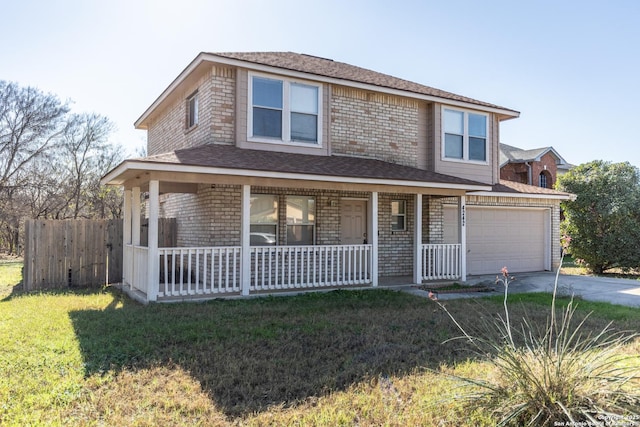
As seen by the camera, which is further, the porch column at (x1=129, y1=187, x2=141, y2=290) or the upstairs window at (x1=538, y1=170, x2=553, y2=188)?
the upstairs window at (x1=538, y1=170, x2=553, y2=188)

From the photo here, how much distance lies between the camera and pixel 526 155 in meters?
30.8

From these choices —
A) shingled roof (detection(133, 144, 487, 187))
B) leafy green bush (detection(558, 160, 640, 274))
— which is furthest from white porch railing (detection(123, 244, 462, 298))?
leafy green bush (detection(558, 160, 640, 274))

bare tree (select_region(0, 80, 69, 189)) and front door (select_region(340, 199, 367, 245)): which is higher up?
bare tree (select_region(0, 80, 69, 189))

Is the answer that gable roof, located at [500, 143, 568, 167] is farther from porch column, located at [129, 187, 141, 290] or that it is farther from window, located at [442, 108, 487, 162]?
porch column, located at [129, 187, 141, 290]

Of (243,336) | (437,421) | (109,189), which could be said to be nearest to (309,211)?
(243,336)

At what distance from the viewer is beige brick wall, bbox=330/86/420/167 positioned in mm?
12008

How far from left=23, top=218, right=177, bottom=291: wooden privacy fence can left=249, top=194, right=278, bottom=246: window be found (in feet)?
12.2

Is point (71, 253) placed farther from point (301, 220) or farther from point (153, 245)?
point (301, 220)

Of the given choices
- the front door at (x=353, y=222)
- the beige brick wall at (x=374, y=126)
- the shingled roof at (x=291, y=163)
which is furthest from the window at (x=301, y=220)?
the beige brick wall at (x=374, y=126)

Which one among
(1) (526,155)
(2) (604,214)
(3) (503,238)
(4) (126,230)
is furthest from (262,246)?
(1) (526,155)

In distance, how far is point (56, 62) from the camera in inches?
607

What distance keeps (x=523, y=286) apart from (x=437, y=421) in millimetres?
9227

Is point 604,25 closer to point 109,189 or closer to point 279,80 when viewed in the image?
point 279,80

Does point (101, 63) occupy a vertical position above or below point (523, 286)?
above
